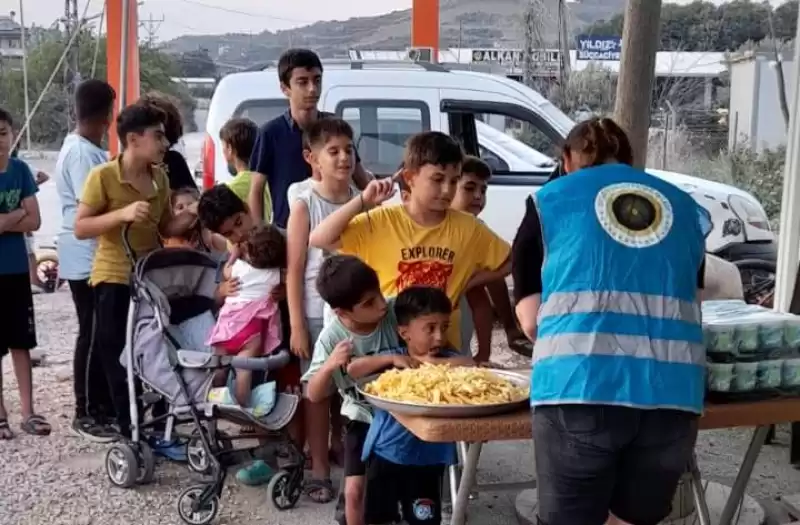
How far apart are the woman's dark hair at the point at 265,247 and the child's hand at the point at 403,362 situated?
1.31 metres

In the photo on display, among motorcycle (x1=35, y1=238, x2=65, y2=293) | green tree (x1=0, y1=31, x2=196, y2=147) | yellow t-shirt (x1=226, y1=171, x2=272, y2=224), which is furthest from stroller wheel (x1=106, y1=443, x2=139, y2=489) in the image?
green tree (x1=0, y1=31, x2=196, y2=147)

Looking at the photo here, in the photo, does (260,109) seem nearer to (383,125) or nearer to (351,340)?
(383,125)

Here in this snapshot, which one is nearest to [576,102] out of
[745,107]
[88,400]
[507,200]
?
[745,107]

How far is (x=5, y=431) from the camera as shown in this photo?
5504mm

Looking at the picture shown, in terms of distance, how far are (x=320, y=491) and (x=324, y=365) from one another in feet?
4.72

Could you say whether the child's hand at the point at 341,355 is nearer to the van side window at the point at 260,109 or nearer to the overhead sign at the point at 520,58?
the van side window at the point at 260,109

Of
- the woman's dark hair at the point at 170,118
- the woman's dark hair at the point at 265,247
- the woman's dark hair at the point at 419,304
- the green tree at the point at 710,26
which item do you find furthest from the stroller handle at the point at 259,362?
the green tree at the point at 710,26

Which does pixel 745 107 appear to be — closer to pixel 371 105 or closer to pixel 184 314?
pixel 371 105

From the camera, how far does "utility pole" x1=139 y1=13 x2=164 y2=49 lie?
24.2 metres

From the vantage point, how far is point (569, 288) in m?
2.47

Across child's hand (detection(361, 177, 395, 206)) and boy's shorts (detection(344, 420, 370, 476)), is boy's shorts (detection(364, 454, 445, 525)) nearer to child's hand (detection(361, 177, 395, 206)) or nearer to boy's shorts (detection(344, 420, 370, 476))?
boy's shorts (detection(344, 420, 370, 476))

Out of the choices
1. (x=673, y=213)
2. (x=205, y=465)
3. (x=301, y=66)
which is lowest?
(x=205, y=465)

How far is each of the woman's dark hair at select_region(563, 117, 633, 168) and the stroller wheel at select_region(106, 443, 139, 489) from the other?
2924 mm

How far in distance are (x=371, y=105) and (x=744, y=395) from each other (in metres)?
5.57
